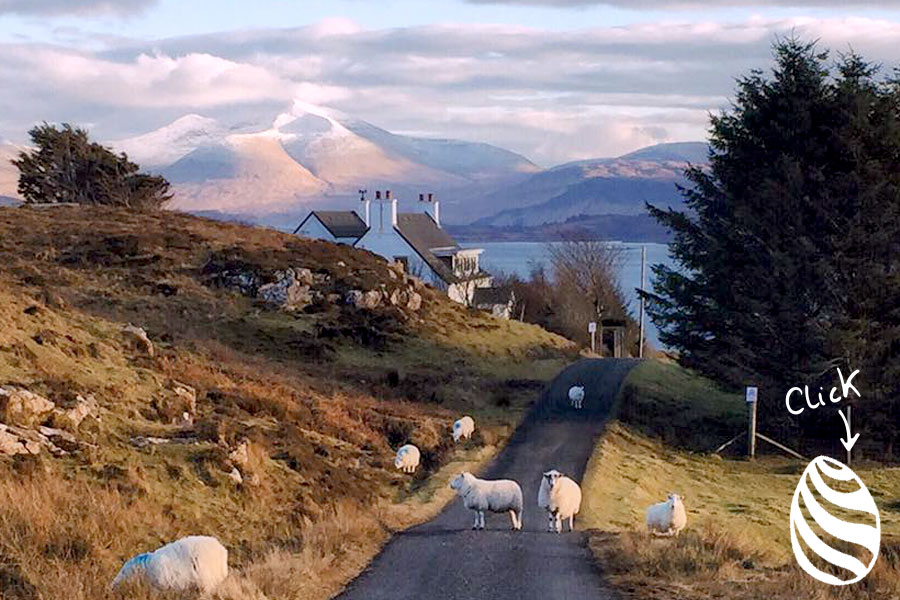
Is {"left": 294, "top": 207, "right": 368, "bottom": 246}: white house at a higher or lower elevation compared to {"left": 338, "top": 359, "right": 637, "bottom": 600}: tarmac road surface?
higher

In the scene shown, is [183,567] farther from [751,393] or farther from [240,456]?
[751,393]

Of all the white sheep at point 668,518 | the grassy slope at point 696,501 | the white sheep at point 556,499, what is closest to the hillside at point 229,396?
the white sheep at point 556,499

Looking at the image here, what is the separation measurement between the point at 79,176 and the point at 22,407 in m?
82.6

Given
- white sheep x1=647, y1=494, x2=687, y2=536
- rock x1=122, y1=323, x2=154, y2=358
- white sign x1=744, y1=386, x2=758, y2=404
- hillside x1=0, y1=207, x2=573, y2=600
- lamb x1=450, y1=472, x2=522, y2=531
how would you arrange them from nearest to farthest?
hillside x1=0, y1=207, x2=573, y2=600 → white sheep x1=647, y1=494, x2=687, y2=536 → lamb x1=450, y1=472, x2=522, y2=531 → rock x1=122, y1=323, x2=154, y2=358 → white sign x1=744, y1=386, x2=758, y2=404

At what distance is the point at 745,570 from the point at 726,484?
67.7ft

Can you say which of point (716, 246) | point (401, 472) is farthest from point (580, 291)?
point (401, 472)

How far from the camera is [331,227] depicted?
9856cm

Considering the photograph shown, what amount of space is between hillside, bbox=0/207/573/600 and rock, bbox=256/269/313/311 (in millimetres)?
108

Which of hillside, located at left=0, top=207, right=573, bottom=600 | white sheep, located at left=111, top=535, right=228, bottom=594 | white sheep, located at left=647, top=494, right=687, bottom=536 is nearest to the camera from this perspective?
white sheep, located at left=111, top=535, right=228, bottom=594

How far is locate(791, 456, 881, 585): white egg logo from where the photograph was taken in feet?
48.6

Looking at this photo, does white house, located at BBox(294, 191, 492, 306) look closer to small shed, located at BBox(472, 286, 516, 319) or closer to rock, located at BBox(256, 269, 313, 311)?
small shed, located at BBox(472, 286, 516, 319)

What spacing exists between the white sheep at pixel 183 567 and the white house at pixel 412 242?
73677 mm

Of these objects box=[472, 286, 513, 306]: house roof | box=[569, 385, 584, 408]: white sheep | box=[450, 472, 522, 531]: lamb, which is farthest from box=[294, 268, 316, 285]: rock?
box=[450, 472, 522, 531]: lamb

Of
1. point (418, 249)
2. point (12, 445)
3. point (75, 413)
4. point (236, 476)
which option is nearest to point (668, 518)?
point (236, 476)
